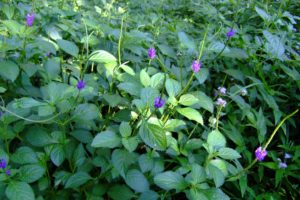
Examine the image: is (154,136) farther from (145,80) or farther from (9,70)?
(9,70)

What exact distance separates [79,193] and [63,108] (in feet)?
1.01

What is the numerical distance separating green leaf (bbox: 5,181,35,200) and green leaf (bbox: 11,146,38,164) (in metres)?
0.10

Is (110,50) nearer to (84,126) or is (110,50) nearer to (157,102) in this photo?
(84,126)

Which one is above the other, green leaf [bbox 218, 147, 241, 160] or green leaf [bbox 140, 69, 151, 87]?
green leaf [bbox 140, 69, 151, 87]

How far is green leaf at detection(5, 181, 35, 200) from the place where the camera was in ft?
3.27

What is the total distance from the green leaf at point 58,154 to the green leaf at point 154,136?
0.31 m

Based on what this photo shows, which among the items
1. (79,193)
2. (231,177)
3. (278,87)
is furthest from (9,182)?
(278,87)

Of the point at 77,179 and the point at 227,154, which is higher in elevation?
the point at 227,154

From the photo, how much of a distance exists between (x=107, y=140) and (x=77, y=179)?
0.18 meters

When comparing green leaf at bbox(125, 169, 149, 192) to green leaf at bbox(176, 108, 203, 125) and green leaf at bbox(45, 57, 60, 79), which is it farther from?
green leaf at bbox(45, 57, 60, 79)

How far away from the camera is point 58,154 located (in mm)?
1173

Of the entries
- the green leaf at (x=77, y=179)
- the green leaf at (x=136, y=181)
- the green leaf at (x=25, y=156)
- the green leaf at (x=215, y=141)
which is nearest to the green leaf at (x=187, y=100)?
the green leaf at (x=215, y=141)

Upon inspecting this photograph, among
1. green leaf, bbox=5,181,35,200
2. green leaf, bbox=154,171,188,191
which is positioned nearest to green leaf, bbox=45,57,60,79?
green leaf, bbox=5,181,35,200

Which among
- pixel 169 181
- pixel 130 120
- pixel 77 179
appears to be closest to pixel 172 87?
pixel 130 120
